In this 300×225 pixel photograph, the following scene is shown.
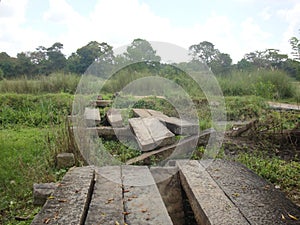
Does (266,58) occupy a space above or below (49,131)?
above

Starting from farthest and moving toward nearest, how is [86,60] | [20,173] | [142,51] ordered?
[86,60]
[142,51]
[20,173]

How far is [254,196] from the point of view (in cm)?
196

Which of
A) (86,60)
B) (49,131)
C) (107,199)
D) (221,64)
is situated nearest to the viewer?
(107,199)

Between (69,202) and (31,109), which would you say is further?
(31,109)

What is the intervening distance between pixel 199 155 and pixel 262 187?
158 cm

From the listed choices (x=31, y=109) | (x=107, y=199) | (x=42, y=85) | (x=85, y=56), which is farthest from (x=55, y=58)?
(x=107, y=199)

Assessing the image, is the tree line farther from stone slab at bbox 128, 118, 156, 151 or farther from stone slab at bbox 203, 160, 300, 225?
stone slab at bbox 203, 160, 300, 225

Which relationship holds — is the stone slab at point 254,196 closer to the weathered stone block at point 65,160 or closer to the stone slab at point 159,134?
the stone slab at point 159,134

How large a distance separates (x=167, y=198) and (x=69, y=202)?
1.02m

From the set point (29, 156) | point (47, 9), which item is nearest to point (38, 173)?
point (29, 156)

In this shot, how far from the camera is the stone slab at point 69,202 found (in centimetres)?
163

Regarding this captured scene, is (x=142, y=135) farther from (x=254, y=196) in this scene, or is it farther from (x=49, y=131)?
(x=254, y=196)

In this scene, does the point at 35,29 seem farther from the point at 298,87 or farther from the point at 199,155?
the point at 298,87

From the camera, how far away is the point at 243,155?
12.0ft
